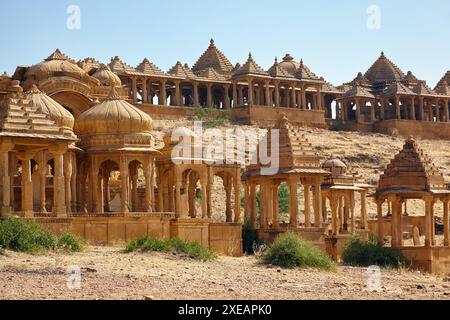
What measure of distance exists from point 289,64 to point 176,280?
4739 centimetres

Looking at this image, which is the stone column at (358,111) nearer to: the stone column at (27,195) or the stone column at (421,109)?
the stone column at (421,109)

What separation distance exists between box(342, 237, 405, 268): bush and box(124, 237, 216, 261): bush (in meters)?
5.61

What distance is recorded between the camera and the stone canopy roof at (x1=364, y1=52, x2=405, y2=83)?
76062 mm

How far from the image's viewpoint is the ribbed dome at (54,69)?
41.6 m

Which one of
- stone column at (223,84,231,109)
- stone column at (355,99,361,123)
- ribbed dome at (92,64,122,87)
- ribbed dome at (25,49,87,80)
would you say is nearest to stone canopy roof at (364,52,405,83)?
stone column at (355,99,361,123)

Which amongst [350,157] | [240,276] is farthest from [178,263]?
[350,157]

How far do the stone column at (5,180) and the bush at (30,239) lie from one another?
126cm

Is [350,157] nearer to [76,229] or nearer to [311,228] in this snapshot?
[311,228]

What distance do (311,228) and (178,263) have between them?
9.05 m

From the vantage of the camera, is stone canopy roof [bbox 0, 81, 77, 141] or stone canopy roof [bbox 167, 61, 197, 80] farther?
stone canopy roof [bbox 167, 61, 197, 80]

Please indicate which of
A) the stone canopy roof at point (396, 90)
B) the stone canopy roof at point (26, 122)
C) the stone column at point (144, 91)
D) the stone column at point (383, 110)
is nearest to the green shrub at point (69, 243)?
the stone canopy roof at point (26, 122)

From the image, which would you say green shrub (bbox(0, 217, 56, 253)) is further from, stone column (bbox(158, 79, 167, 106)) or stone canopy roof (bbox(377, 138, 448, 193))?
stone column (bbox(158, 79, 167, 106))

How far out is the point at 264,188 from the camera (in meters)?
36.0

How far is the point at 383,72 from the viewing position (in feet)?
252
